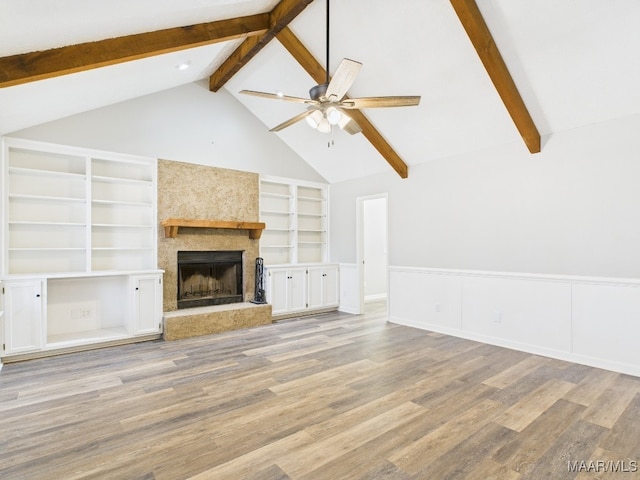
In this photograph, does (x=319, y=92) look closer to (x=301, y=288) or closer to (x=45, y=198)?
(x=45, y=198)

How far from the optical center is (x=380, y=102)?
307 cm

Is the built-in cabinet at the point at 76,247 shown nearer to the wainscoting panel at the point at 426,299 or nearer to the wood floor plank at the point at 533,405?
the wainscoting panel at the point at 426,299

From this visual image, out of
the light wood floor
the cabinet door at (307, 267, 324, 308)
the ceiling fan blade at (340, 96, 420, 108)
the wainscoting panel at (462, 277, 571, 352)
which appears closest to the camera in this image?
the light wood floor

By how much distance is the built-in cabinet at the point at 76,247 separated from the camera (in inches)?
155

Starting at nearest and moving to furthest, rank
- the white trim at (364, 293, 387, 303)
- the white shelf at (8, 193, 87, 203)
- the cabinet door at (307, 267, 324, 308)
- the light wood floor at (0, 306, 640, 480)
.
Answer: the light wood floor at (0, 306, 640, 480) → the white shelf at (8, 193, 87, 203) → the cabinet door at (307, 267, 324, 308) → the white trim at (364, 293, 387, 303)

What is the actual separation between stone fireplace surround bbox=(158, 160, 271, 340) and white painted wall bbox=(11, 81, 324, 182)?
0.26 metres

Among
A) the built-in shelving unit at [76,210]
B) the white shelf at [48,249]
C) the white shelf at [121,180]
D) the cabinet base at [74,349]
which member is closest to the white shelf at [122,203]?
the built-in shelving unit at [76,210]

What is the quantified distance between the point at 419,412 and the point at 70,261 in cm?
455

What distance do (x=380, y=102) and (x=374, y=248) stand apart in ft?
18.7

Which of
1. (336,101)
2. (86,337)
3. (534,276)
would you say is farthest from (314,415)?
(86,337)

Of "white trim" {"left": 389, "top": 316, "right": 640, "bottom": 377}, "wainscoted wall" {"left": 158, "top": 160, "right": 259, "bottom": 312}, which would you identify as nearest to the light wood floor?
"white trim" {"left": 389, "top": 316, "right": 640, "bottom": 377}

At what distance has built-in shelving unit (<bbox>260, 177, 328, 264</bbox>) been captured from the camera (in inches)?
257

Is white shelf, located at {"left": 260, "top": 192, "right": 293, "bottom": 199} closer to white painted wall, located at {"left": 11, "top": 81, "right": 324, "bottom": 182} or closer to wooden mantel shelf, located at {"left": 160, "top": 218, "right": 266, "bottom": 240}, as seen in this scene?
Answer: white painted wall, located at {"left": 11, "top": 81, "right": 324, "bottom": 182}

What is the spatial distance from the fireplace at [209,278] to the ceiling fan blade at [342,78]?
139 inches
